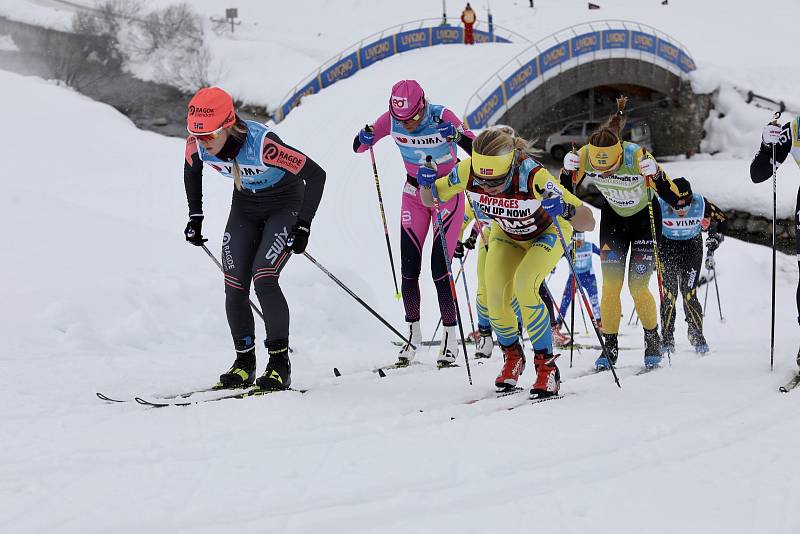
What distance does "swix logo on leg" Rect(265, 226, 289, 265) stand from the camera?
208 inches

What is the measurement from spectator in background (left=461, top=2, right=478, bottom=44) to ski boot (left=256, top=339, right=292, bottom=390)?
2279 cm

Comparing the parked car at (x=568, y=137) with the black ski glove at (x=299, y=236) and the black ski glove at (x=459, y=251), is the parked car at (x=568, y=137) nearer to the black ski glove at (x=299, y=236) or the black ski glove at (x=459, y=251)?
the black ski glove at (x=459, y=251)

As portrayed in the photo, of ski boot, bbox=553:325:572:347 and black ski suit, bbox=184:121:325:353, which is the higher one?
black ski suit, bbox=184:121:325:353

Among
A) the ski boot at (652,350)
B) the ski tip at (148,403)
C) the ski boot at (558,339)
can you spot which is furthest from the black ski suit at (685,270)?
the ski tip at (148,403)

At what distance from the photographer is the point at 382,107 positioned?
70.8 ft

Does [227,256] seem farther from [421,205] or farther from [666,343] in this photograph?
[666,343]

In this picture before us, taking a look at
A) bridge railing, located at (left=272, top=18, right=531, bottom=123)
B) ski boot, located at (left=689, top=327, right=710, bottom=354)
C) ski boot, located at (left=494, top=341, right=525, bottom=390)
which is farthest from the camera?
bridge railing, located at (left=272, top=18, right=531, bottom=123)

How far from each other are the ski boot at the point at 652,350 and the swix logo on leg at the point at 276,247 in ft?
10.4

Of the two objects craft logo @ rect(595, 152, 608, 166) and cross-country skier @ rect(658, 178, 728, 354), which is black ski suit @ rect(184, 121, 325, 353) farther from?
cross-country skier @ rect(658, 178, 728, 354)

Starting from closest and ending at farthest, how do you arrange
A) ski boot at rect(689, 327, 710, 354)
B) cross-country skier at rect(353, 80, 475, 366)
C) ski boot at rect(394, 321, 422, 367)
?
cross-country skier at rect(353, 80, 475, 366) → ski boot at rect(394, 321, 422, 367) → ski boot at rect(689, 327, 710, 354)

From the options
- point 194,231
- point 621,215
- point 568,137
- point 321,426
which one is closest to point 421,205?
point 621,215

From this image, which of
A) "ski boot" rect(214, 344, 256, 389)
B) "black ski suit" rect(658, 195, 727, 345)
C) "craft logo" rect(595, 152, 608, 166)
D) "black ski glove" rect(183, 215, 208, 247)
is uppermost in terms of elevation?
"craft logo" rect(595, 152, 608, 166)

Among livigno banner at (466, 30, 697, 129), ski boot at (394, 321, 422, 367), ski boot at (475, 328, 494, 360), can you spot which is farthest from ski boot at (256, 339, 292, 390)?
livigno banner at (466, 30, 697, 129)

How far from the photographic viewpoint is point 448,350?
6.57m
